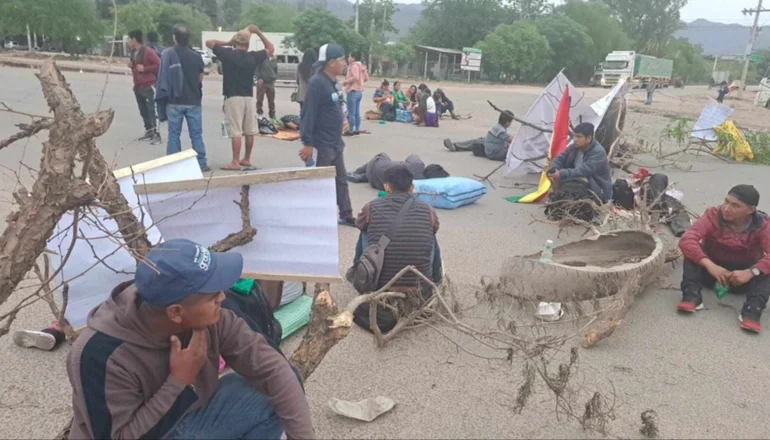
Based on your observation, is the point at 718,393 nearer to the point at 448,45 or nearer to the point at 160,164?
the point at 160,164

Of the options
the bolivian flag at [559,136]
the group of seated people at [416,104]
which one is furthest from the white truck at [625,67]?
the bolivian flag at [559,136]

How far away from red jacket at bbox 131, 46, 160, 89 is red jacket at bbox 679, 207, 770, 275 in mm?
8321

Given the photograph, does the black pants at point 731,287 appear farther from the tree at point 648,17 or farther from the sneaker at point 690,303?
the tree at point 648,17

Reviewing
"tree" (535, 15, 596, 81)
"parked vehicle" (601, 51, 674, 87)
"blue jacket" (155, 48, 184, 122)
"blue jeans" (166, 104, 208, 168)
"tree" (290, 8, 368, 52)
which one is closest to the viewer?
"blue jacket" (155, 48, 184, 122)

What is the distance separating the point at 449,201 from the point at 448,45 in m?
56.7

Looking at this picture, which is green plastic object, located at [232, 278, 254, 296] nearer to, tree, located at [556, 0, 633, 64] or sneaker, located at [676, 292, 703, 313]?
sneaker, located at [676, 292, 703, 313]

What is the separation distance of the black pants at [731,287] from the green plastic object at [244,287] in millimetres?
3428

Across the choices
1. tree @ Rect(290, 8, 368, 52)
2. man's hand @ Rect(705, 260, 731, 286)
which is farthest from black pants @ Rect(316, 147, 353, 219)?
tree @ Rect(290, 8, 368, 52)

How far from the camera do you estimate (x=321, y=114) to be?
220 inches

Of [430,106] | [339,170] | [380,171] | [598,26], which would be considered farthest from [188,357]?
[598,26]

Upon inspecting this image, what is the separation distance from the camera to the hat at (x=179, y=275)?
181cm

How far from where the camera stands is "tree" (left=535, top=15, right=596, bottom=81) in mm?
56719

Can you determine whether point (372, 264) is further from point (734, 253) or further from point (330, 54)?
point (734, 253)

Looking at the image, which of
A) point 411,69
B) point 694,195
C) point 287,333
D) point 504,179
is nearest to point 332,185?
point 287,333
